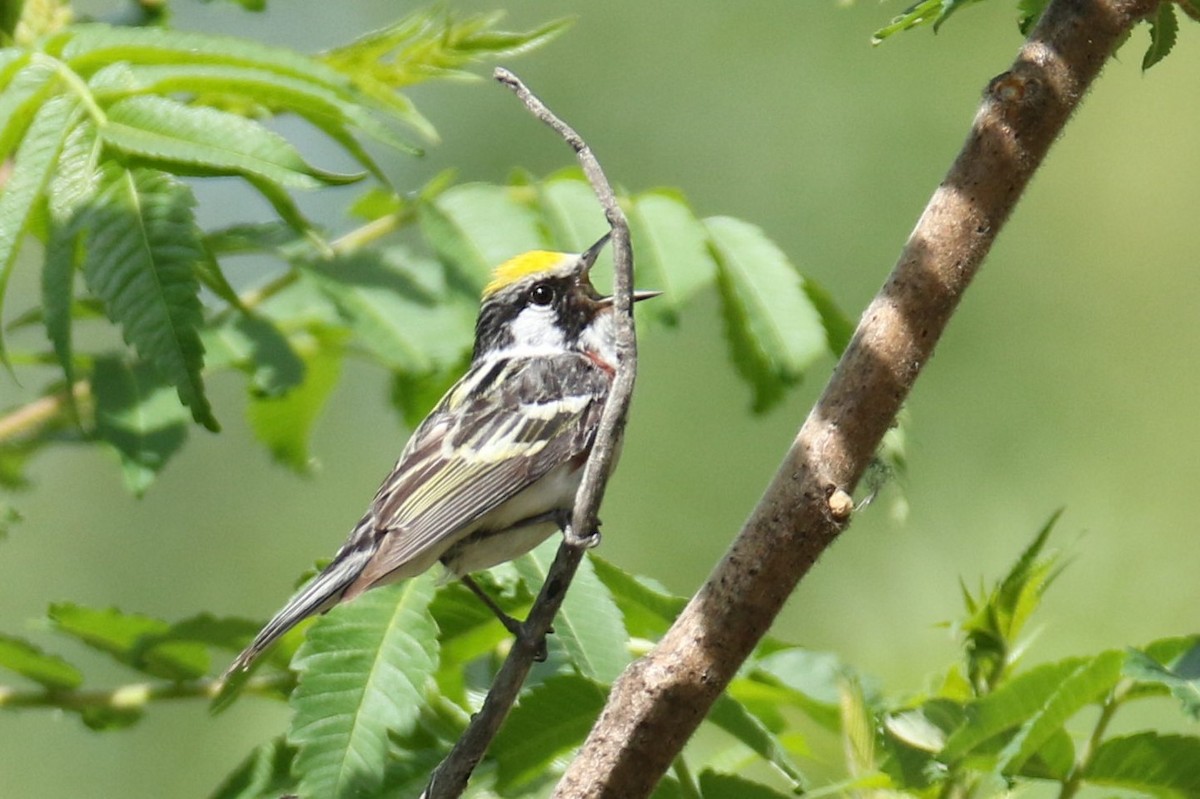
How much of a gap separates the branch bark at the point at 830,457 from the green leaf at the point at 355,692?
360mm

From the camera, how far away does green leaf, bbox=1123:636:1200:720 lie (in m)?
1.53

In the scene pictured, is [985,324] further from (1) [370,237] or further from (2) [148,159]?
(2) [148,159]

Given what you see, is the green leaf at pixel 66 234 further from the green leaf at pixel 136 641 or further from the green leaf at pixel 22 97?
the green leaf at pixel 136 641

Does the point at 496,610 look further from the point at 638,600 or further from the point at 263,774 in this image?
the point at 263,774

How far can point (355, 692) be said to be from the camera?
71.2 inches

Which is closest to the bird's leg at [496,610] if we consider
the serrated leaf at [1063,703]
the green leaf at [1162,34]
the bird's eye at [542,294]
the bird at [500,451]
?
the bird at [500,451]

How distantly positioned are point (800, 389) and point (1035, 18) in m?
3.75

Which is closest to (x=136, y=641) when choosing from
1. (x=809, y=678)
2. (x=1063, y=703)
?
(x=809, y=678)

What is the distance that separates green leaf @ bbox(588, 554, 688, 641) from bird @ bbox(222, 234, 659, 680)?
0.18 meters

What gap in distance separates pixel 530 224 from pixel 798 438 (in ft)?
4.37

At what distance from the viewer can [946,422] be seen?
501 cm

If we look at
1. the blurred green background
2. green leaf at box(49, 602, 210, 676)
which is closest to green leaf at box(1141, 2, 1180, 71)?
green leaf at box(49, 602, 210, 676)

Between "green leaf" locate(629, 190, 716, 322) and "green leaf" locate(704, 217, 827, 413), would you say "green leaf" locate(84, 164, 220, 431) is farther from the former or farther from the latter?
"green leaf" locate(704, 217, 827, 413)

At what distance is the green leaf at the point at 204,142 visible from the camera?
2.01 meters
